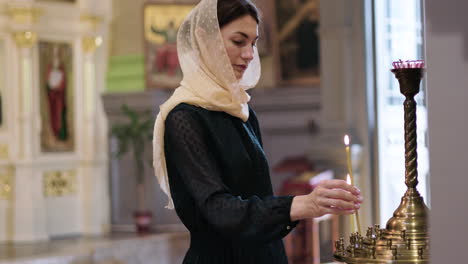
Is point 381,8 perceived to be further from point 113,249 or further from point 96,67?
point 96,67

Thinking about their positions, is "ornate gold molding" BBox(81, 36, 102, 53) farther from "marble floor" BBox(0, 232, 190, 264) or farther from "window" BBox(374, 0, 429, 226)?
"window" BBox(374, 0, 429, 226)

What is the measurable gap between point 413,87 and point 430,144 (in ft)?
2.25

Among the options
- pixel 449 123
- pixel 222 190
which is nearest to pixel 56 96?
pixel 222 190

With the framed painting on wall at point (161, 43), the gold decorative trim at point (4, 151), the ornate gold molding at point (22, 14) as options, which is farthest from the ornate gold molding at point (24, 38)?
the framed painting on wall at point (161, 43)

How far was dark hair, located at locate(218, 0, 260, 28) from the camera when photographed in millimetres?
1992

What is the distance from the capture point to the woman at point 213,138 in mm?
1871

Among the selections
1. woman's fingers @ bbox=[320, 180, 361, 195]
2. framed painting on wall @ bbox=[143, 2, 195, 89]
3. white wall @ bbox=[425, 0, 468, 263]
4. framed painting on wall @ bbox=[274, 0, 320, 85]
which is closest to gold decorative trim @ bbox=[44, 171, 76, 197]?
framed painting on wall @ bbox=[143, 2, 195, 89]

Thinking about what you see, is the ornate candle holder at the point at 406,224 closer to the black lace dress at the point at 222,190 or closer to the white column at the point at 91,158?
the black lace dress at the point at 222,190

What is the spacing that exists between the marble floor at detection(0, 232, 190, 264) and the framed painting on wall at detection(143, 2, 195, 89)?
2.53 meters

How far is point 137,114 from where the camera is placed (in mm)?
11773

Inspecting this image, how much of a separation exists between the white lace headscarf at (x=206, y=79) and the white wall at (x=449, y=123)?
3.13ft

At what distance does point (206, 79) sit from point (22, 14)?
29.4 feet

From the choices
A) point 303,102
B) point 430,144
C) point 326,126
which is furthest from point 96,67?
point 430,144

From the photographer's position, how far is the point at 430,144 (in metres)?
1.06
